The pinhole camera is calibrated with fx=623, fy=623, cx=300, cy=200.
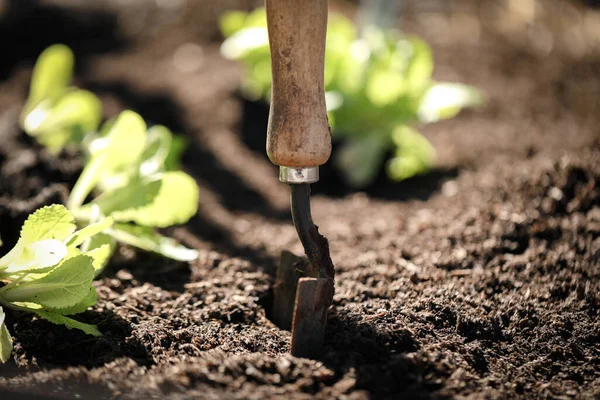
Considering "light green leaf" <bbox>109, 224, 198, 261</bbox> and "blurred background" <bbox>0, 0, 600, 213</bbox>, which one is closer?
"light green leaf" <bbox>109, 224, 198, 261</bbox>

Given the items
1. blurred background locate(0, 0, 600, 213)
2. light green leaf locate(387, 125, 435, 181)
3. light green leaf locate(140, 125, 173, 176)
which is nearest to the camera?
light green leaf locate(140, 125, 173, 176)

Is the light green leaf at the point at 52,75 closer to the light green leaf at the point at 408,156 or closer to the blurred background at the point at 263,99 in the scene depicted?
the blurred background at the point at 263,99

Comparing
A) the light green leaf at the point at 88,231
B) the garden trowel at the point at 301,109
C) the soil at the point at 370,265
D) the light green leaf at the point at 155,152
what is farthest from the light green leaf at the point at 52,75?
the garden trowel at the point at 301,109

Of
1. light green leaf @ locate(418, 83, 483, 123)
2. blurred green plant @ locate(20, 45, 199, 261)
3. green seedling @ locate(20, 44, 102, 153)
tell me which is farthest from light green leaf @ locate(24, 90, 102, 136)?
light green leaf @ locate(418, 83, 483, 123)

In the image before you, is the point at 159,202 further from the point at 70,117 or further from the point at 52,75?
the point at 52,75

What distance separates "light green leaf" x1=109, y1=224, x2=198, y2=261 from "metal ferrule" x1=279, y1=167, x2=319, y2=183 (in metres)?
0.51

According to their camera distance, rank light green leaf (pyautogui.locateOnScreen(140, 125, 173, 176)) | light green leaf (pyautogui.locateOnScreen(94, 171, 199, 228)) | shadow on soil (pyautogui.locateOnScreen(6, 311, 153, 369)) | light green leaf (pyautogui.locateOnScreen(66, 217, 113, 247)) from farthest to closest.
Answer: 1. light green leaf (pyautogui.locateOnScreen(140, 125, 173, 176))
2. light green leaf (pyautogui.locateOnScreen(94, 171, 199, 228))
3. light green leaf (pyautogui.locateOnScreen(66, 217, 113, 247))
4. shadow on soil (pyautogui.locateOnScreen(6, 311, 153, 369))

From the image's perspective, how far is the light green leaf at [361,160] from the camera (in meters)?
2.74

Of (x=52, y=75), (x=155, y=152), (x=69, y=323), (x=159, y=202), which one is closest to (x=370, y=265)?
(x=159, y=202)

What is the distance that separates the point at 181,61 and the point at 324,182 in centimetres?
172

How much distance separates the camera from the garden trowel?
1.31 meters

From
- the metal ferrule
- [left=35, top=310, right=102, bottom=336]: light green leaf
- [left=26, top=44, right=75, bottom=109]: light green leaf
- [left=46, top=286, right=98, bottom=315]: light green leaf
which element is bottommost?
[left=35, top=310, right=102, bottom=336]: light green leaf

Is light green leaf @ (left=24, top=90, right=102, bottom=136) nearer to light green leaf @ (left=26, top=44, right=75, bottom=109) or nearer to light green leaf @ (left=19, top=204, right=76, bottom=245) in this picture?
light green leaf @ (left=26, top=44, right=75, bottom=109)

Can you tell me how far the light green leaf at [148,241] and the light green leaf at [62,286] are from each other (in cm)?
38
